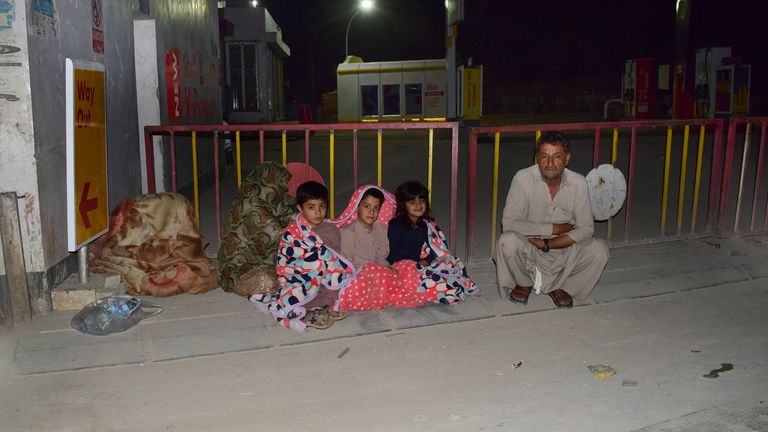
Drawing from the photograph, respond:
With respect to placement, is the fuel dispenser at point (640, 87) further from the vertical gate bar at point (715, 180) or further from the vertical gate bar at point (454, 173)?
the vertical gate bar at point (454, 173)

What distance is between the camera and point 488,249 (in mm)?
7121

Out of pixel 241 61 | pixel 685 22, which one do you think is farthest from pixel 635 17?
pixel 241 61

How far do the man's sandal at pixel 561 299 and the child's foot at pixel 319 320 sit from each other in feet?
5.55

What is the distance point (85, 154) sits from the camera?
195 inches

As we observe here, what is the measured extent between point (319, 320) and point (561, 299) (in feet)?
5.96

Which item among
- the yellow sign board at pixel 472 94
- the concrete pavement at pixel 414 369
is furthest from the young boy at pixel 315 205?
the yellow sign board at pixel 472 94

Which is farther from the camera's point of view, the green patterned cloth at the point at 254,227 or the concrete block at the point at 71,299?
the green patterned cloth at the point at 254,227

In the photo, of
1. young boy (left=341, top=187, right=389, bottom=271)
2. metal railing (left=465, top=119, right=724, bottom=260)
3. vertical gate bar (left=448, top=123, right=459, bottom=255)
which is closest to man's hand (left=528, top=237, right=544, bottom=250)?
metal railing (left=465, top=119, right=724, bottom=260)

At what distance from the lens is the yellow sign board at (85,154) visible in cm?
467

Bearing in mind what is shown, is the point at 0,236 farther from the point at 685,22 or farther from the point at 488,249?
the point at 685,22

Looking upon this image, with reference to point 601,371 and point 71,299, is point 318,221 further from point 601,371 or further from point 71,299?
point 601,371

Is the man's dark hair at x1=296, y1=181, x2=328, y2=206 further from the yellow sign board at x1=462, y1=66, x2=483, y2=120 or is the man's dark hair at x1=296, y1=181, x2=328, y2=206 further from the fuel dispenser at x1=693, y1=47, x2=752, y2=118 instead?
the fuel dispenser at x1=693, y1=47, x2=752, y2=118

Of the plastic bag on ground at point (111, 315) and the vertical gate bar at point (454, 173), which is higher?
the vertical gate bar at point (454, 173)

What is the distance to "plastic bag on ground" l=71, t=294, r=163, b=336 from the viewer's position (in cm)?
478
